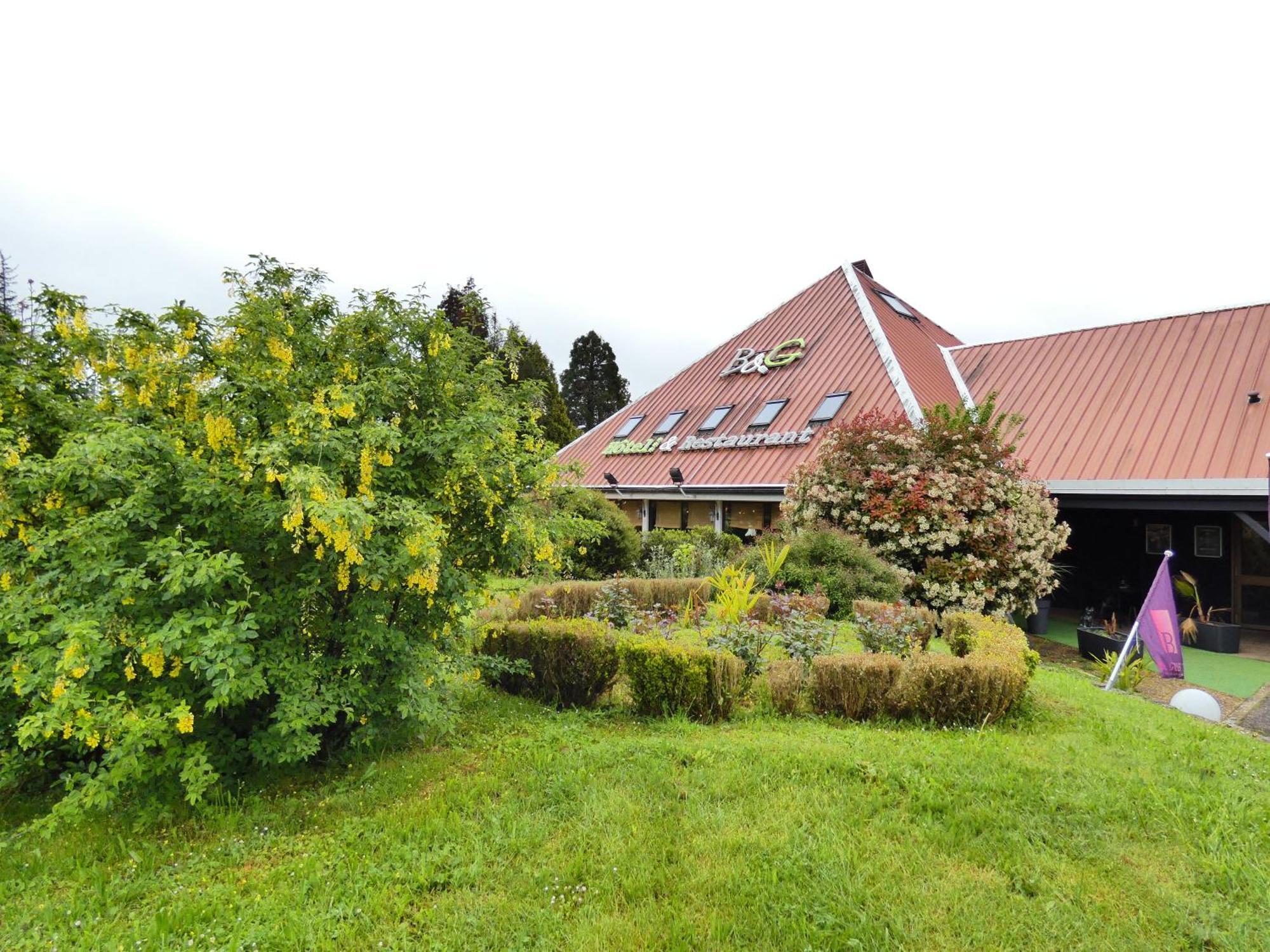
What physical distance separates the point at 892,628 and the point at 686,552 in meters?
5.66

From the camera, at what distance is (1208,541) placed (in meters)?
11.6

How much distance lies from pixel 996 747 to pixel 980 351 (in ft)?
47.4

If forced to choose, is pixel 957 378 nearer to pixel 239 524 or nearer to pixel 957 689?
pixel 957 689

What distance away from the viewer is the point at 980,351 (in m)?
16.3

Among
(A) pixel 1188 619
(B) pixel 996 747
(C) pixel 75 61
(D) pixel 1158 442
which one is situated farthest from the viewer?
(D) pixel 1158 442

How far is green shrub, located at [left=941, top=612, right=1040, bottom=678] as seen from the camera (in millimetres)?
5486

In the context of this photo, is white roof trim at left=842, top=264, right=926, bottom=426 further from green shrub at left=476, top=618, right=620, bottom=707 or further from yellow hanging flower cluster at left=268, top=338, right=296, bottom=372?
yellow hanging flower cluster at left=268, top=338, right=296, bottom=372

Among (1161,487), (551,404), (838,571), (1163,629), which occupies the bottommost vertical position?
(1163,629)

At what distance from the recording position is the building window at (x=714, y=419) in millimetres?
16828

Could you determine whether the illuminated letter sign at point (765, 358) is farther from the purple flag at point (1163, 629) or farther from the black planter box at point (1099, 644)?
the purple flag at point (1163, 629)

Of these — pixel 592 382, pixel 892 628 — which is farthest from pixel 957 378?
pixel 592 382

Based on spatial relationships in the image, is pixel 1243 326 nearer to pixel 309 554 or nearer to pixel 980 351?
pixel 980 351

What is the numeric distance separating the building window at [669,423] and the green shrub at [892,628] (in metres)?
10.9

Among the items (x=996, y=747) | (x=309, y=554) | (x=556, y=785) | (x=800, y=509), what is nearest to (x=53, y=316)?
(x=309, y=554)
